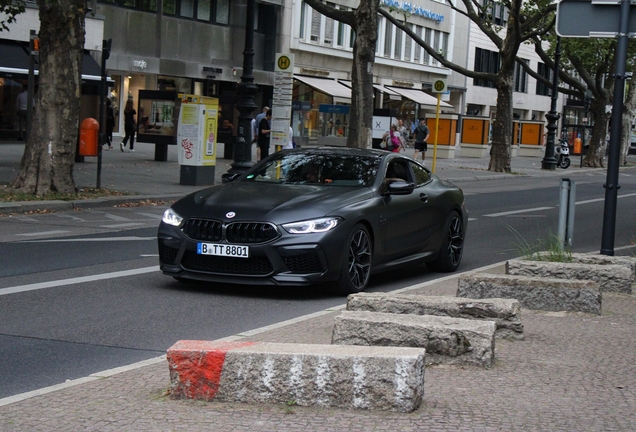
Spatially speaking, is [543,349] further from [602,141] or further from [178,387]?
[602,141]

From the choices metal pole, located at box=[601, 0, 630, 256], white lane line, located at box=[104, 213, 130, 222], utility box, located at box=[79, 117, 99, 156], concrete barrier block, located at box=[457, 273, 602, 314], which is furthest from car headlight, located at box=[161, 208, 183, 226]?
utility box, located at box=[79, 117, 99, 156]

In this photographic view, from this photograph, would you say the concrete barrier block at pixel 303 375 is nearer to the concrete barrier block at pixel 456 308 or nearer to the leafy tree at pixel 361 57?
the concrete barrier block at pixel 456 308

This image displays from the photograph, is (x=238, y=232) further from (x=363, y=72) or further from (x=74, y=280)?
(x=363, y=72)

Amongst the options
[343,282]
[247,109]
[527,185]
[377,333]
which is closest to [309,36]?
[527,185]

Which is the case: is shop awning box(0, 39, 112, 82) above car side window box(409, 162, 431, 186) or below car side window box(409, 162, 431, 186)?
above

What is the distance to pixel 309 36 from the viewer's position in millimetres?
55531

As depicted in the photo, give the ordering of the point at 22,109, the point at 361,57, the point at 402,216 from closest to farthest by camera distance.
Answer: the point at 402,216
the point at 361,57
the point at 22,109

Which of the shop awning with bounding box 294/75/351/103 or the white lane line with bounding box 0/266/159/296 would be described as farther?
the shop awning with bounding box 294/75/351/103

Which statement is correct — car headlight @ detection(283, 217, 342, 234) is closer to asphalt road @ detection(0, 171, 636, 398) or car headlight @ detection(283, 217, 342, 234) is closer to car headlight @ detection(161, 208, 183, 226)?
asphalt road @ detection(0, 171, 636, 398)

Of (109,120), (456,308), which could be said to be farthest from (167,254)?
(109,120)

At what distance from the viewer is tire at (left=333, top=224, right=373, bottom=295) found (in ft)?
33.1

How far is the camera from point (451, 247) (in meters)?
12.4

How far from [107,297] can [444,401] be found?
4650mm

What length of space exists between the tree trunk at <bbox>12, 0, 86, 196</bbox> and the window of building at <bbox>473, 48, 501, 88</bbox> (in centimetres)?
5822
